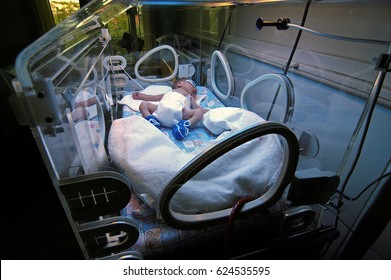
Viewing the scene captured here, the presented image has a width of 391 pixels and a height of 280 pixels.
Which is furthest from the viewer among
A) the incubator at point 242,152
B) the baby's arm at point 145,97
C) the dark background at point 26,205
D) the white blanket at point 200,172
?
the baby's arm at point 145,97

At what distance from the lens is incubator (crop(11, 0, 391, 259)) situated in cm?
56

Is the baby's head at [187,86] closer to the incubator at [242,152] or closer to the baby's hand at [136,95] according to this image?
the baby's hand at [136,95]

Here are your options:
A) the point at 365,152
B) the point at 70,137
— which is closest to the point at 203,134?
the point at 365,152

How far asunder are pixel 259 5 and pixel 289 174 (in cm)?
126

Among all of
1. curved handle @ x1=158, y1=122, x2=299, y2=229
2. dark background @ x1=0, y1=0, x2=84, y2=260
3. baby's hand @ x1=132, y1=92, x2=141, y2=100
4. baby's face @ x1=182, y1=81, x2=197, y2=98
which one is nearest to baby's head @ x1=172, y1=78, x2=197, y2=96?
baby's face @ x1=182, y1=81, x2=197, y2=98

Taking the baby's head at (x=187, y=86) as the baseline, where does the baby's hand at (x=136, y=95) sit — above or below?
below

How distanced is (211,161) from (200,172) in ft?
0.82

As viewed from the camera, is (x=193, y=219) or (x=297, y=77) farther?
(x=297, y=77)

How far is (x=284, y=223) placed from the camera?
874 millimetres

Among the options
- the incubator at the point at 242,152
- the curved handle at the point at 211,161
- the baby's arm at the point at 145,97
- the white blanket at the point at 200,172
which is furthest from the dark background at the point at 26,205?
the baby's arm at the point at 145,97

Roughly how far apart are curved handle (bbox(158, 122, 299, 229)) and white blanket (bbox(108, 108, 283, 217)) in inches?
2.0

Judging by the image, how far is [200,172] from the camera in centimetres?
82

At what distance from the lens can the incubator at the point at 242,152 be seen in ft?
1.84

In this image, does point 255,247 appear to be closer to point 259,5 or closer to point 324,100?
point 324,100
